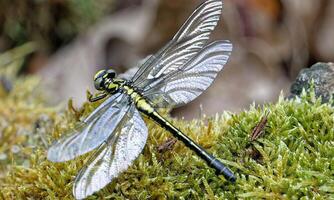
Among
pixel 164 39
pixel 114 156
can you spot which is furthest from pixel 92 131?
pixel 164 39

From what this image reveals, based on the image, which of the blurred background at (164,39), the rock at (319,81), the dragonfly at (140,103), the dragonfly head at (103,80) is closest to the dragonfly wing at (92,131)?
the dragonfly at (140,103)

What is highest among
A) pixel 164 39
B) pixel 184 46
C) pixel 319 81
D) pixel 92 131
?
pixel 164 39

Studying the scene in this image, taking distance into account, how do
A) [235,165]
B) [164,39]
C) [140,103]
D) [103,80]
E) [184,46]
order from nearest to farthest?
[235,165] → [140,103] → [103,80] → [184,46] → [164,39]

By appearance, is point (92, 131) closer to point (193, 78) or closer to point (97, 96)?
point (97, 96)

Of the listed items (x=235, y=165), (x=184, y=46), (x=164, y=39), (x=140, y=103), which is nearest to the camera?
(x=235, y=165)

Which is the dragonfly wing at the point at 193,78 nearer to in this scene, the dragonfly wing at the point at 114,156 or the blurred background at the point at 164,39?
the dragonfly wing at the point at 114,156

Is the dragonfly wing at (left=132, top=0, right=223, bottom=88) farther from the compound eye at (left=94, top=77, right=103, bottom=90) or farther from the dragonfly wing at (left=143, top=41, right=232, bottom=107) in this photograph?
the compound eye at (left=94, top=77, right=103, bottom=90)

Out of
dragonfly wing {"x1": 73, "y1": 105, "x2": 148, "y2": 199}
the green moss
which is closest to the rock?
the green moss

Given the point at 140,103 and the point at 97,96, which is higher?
the point at 97,96
